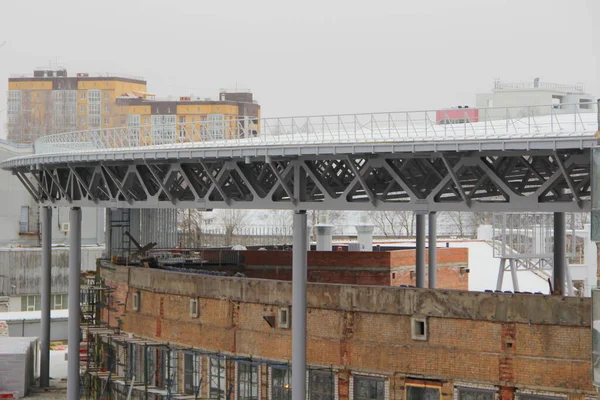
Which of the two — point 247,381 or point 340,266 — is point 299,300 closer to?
point 247,381

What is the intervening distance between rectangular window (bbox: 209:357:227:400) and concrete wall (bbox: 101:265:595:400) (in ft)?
1.21

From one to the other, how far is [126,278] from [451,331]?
14.5 metres

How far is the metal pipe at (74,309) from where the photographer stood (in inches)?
1478

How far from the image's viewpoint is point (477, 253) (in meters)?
64.3

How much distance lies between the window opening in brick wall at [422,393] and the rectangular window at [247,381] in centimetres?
519

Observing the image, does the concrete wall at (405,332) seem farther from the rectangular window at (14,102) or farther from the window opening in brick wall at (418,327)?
the rectangular window at (14,102)

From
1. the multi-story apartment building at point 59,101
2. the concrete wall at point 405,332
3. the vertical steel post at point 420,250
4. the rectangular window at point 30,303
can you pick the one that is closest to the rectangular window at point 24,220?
the rectangular window at point 30,303

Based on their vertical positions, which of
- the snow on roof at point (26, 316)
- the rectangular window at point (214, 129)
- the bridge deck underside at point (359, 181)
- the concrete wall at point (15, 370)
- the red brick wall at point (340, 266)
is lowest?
the concrete wall at point (15, 370)

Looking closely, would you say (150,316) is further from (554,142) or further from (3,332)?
(554,142)

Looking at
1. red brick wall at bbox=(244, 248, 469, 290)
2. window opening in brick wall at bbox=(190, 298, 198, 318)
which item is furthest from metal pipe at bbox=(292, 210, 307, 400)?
red brick wall at bbox=(244, 248, 469, 290)

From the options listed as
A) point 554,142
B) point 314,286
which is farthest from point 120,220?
point 554,142

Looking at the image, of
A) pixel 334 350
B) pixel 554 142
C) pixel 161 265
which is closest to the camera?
pixel 554 142

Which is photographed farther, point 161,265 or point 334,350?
point 161,265

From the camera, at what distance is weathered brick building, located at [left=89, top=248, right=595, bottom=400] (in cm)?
2664
